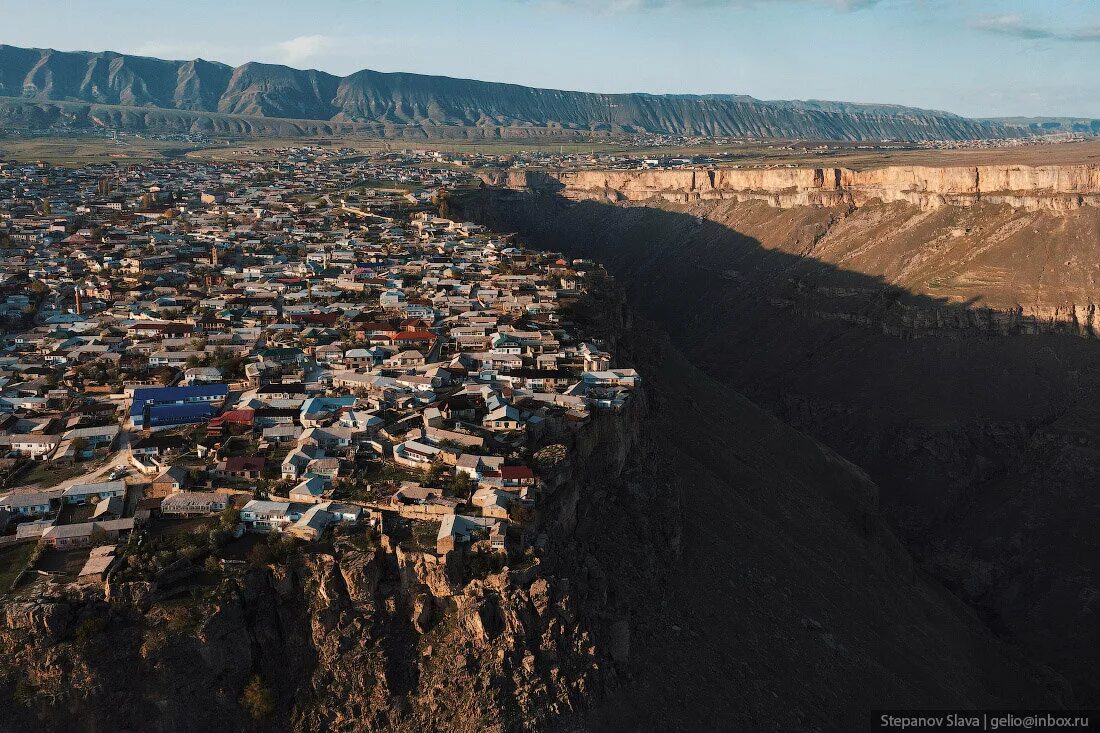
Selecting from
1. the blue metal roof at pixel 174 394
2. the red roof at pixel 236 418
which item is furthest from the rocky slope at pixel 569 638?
the blue metal roof at pixel 174 394

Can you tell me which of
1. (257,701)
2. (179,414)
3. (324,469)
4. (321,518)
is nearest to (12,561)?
(257,701)

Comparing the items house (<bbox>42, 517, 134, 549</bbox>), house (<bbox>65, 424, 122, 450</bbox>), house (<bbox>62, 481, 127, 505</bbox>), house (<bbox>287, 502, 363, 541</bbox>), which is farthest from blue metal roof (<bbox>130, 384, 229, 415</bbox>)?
house (<bbox>287, 502, 363, 541</bbox>)

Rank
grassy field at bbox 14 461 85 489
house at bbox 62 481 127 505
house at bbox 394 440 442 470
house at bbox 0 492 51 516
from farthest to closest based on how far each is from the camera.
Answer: house at bbox 394 440 442 470 < grassy field at bbox 14 461 85 489 < house at bbox 62 481 127 505 < house at bbox 0 492 51 516

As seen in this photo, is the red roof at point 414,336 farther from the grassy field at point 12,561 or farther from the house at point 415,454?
the grassy field at point 12,561

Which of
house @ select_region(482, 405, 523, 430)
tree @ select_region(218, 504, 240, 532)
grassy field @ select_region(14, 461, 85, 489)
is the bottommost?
grassy field @ select_region(14, 461, 85, 489)

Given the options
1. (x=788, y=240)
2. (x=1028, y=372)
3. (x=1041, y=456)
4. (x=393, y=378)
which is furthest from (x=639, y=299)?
(x=393, y=378)

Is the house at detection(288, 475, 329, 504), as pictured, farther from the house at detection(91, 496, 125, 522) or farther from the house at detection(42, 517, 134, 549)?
the house at detection(91, 496, 125, 522)
